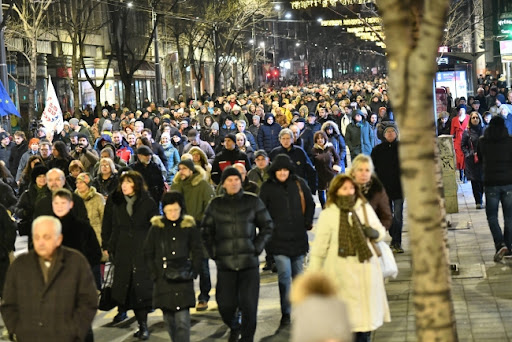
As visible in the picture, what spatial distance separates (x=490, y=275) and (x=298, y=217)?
2.83 metres

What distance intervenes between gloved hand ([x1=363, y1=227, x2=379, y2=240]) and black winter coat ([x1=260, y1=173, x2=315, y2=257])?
6.39 feet

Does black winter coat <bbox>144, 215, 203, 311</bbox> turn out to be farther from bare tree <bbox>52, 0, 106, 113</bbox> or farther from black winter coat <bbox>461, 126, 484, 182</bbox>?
bare tree <bbox>52, 0, 106, 113</bbox>

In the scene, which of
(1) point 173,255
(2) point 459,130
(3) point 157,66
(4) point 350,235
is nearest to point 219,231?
(1) point 173,255

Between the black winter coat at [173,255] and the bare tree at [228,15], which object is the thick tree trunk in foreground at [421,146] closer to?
the black winter coat at [173,255]

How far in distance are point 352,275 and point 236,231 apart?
1.58 m

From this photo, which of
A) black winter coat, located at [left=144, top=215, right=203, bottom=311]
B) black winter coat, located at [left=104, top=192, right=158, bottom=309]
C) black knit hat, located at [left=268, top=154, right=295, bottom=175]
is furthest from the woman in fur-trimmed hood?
black knit hat, located at [left=268, top=154, right=295, bottom=175]

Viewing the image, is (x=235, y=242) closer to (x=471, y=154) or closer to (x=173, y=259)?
(x=173, y=259)

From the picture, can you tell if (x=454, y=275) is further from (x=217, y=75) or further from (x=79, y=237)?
(x=217, y=75)

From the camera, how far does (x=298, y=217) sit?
10562mm

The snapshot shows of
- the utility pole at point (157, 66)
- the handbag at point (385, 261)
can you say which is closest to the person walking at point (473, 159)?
the handbag at point (385, 261)

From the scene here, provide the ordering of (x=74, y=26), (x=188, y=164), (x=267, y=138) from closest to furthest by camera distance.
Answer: (x=188, y=164)
(x=267, y=138)
(x=74, y=26)

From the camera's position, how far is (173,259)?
30.0 feet

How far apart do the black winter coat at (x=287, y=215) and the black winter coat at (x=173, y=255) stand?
1.43 meters

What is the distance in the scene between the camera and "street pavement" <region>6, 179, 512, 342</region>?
9.83m
